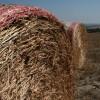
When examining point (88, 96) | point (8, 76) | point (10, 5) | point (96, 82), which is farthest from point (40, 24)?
point (96, 82)

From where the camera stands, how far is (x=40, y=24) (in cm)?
578

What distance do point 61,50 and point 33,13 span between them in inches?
34.6

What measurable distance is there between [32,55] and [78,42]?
748 centimetres

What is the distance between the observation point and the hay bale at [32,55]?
5.36 m

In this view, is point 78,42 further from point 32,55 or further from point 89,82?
point 32,55

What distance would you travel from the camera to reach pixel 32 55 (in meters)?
5.72

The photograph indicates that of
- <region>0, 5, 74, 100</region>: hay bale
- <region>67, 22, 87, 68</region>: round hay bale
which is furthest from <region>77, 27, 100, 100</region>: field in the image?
<region>0, 5, 74, 100</region>: hay bale

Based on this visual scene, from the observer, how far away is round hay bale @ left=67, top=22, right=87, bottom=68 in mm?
12578

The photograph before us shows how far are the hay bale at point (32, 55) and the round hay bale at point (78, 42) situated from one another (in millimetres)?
6037

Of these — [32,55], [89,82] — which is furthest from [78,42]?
[32,55]

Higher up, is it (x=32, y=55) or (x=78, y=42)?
(x=32, y=55)

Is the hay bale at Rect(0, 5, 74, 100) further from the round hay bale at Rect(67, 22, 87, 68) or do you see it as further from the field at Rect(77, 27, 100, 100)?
the round hay bale at Rect(67, 22, 87, 68)

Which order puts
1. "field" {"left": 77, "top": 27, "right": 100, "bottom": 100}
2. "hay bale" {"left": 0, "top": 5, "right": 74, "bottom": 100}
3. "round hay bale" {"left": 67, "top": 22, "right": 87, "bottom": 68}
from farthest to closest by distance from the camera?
"round hay bale" {"left": 67, "top": 22, "right": 87, "bottom": 68}, "field" {"left": 77, "top": 27, "right": 100, "bottom": 100}, "hay bale" {"left": 0, "top": 5, "right": 74, "bottom": 100}

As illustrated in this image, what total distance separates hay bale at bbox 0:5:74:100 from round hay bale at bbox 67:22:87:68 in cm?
604
